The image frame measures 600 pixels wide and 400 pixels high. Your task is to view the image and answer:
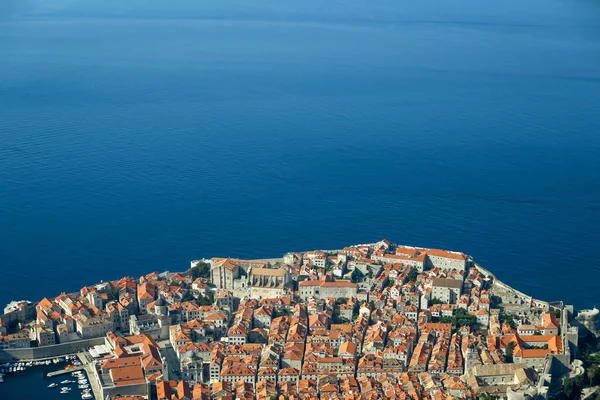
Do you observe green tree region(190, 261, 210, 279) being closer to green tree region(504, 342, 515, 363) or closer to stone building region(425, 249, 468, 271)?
stone building region(425, 249, 468, 271)

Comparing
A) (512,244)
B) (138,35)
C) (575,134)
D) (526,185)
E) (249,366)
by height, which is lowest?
(249,366)

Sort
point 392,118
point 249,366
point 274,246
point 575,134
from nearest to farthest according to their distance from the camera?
point 249,366
point 274,246
point 575,134
point 392,118

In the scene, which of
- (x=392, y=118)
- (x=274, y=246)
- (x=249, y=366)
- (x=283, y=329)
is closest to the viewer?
(x=249, y=366)

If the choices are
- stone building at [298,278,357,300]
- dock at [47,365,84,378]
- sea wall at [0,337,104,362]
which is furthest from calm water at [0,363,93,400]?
stone building at [298,278,357,300]

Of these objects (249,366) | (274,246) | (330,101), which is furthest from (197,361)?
(330,101)

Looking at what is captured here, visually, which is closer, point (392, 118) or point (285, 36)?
point (392, 118)

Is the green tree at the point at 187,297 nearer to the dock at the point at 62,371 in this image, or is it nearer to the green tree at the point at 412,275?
the dock at the point at 62,371

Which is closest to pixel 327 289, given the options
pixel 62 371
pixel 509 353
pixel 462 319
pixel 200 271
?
pixel 462 319

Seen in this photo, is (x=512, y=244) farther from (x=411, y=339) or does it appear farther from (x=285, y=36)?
(x=285, y=36)

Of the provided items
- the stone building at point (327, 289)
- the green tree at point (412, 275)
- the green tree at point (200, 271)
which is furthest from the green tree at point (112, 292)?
the green tree at point (412, 275)
